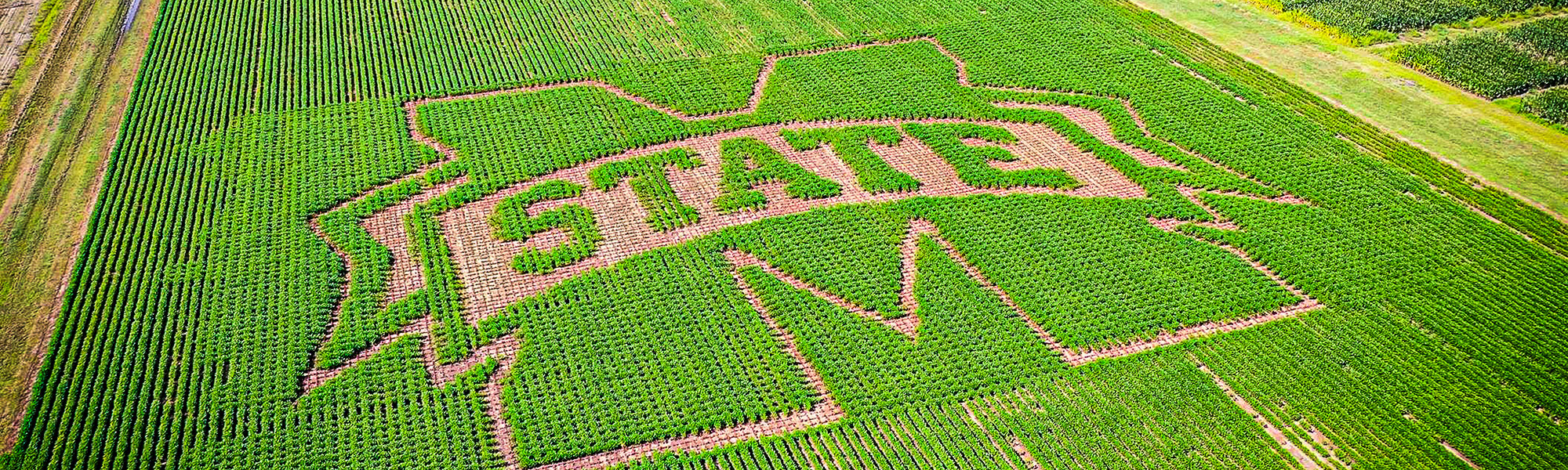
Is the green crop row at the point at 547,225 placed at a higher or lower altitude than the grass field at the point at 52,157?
higher

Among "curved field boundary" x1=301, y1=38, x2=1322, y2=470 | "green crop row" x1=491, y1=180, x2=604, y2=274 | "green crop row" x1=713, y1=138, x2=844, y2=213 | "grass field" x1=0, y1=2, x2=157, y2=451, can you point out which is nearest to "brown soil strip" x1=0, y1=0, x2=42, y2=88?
"grass field" x1=0, y1=2, x2=157, y2=451

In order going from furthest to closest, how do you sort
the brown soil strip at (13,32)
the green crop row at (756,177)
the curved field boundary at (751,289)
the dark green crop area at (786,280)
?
the brown soil strip at (13,32) → the green crop row at (756,177) → the curved field boundary at (751,289) → the dark green crop area at (786,280)

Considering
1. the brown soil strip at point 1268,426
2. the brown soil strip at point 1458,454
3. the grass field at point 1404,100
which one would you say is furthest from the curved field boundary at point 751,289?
the grass field at point 1404,100

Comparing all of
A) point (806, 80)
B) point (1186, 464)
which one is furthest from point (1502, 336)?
point (806, 80)

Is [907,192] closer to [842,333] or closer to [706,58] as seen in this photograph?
[842,333]

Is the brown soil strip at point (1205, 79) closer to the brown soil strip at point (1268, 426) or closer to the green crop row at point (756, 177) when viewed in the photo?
the brown soil strip at point (1268, 426)

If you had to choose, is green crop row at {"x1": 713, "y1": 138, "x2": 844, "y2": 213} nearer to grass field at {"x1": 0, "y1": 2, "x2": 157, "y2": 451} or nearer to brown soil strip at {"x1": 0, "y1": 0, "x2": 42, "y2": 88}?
grass field at {"x1": 0, "y1": 2, "x2": 157, "y2": 451}

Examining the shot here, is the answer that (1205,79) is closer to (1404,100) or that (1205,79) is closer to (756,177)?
(1404,100)
